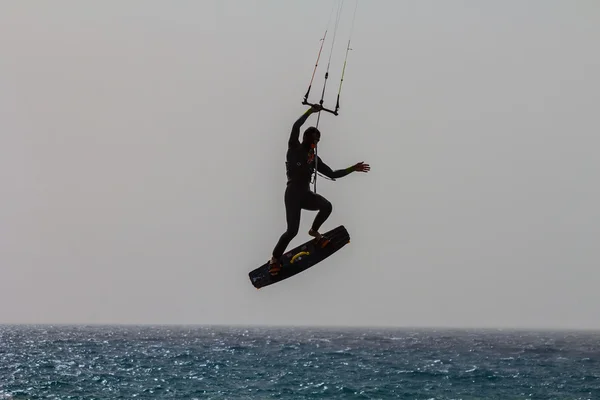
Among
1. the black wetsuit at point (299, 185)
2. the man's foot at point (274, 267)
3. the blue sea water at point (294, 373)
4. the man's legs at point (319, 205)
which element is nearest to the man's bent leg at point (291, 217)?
the black wetsuit at point (299, 185)

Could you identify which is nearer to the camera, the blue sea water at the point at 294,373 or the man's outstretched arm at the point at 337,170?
the man's outstretched arm at the point at 337,170

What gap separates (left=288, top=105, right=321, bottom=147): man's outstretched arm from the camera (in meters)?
15.9

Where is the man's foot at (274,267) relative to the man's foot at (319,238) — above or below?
below

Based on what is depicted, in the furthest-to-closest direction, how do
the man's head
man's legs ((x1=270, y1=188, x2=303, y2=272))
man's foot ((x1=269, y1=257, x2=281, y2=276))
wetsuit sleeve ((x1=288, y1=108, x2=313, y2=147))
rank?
man's foot ((x1=269, y1=257, x2=281, y2=276)) < man's legs ((x1=270, y1=188, x2=303, y2=272)) < the man's head < wetsuit sleeve ((x1=288, y1=108, x2=313, y2=147))

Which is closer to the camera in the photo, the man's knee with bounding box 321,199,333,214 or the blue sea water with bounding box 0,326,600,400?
the man's knee with bounding box 321,199,333,214

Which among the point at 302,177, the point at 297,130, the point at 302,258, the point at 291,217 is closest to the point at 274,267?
the point at 302,258

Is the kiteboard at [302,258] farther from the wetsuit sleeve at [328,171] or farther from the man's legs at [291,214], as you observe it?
the wetsuit sleeve at [328,171]

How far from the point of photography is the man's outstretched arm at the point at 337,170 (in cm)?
1714

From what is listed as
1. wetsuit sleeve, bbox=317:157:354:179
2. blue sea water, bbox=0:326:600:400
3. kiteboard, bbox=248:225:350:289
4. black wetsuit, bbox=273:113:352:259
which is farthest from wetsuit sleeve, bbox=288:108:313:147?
blue sea water, bbox=0:326:600:400

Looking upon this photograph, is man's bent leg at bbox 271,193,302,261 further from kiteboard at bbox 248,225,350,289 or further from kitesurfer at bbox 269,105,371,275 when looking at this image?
kiteboard at bbox 248,225,350,289

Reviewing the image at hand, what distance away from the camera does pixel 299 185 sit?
57.7 feet

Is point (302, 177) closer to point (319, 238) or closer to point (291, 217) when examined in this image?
point (291, 217)

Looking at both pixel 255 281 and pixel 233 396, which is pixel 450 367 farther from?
pixel 255 281

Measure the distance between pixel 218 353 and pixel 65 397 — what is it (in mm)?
67331
